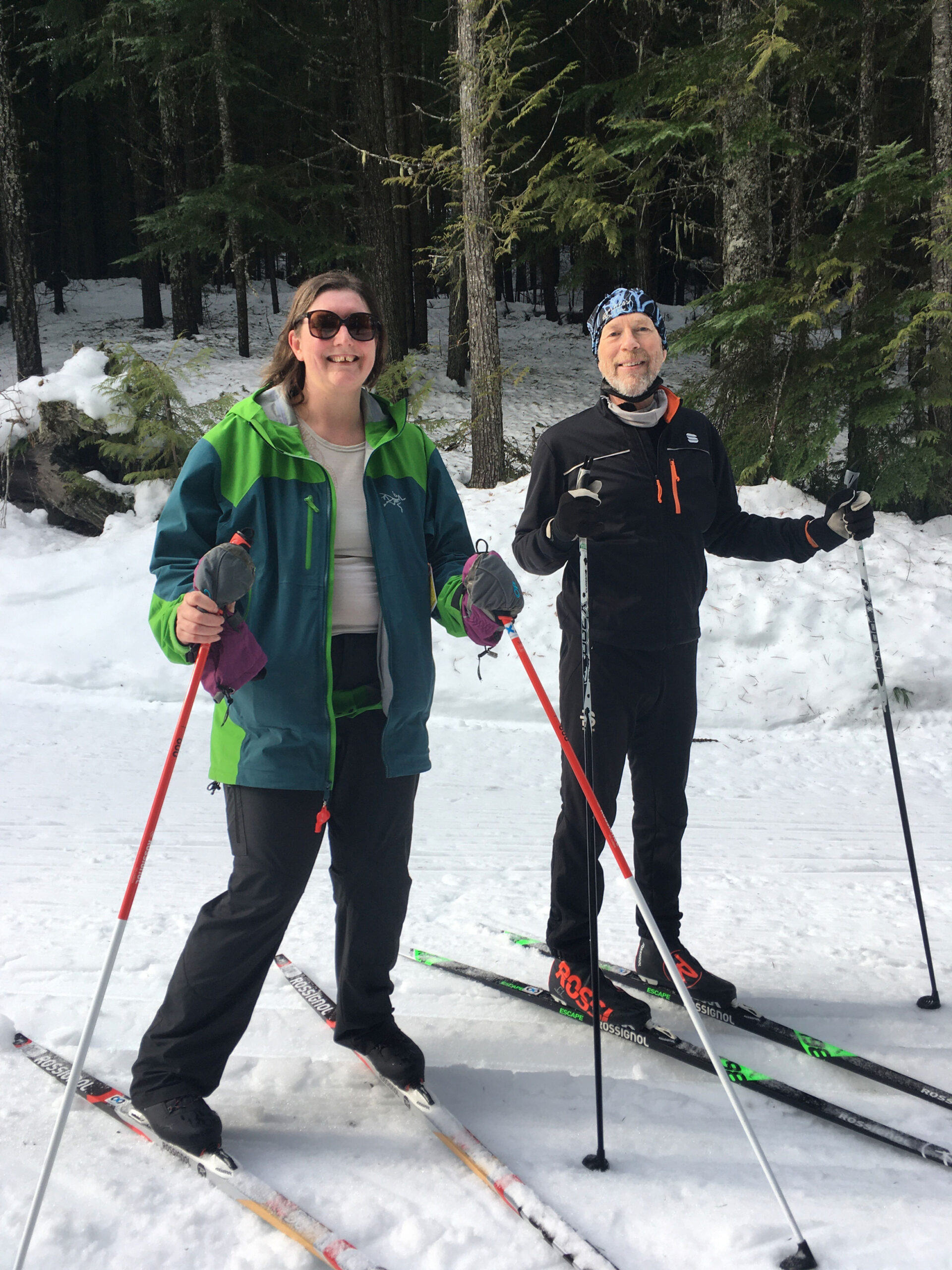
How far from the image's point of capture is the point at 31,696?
7141mm

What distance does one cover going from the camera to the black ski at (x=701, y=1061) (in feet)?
8.03

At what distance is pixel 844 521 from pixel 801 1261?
7.17 ft

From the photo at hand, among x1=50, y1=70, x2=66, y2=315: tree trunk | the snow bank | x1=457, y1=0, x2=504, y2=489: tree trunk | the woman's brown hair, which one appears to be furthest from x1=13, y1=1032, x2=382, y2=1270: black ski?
x1=50, y1=70, x2=66, y2=315: tree trunk

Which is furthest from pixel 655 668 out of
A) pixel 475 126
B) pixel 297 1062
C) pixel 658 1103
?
pixel 475 126

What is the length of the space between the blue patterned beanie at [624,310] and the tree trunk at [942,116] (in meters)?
6.19

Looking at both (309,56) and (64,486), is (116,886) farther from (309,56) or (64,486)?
(309,56)

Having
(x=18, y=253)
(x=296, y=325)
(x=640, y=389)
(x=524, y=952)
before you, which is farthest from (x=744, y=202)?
(x=18, y=253)

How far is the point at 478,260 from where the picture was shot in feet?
32.2

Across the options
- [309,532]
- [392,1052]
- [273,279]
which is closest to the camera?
[309,532]

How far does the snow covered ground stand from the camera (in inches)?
85.7

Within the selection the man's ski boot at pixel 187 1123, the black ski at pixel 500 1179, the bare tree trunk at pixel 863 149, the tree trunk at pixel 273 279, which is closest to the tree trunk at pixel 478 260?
the bare tree trunk at pixel 863 149

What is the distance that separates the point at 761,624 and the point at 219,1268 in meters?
6.21

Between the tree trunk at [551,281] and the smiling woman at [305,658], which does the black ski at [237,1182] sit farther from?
the tree trunk at [551,281]

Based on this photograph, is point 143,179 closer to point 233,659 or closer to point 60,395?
point 60,395
